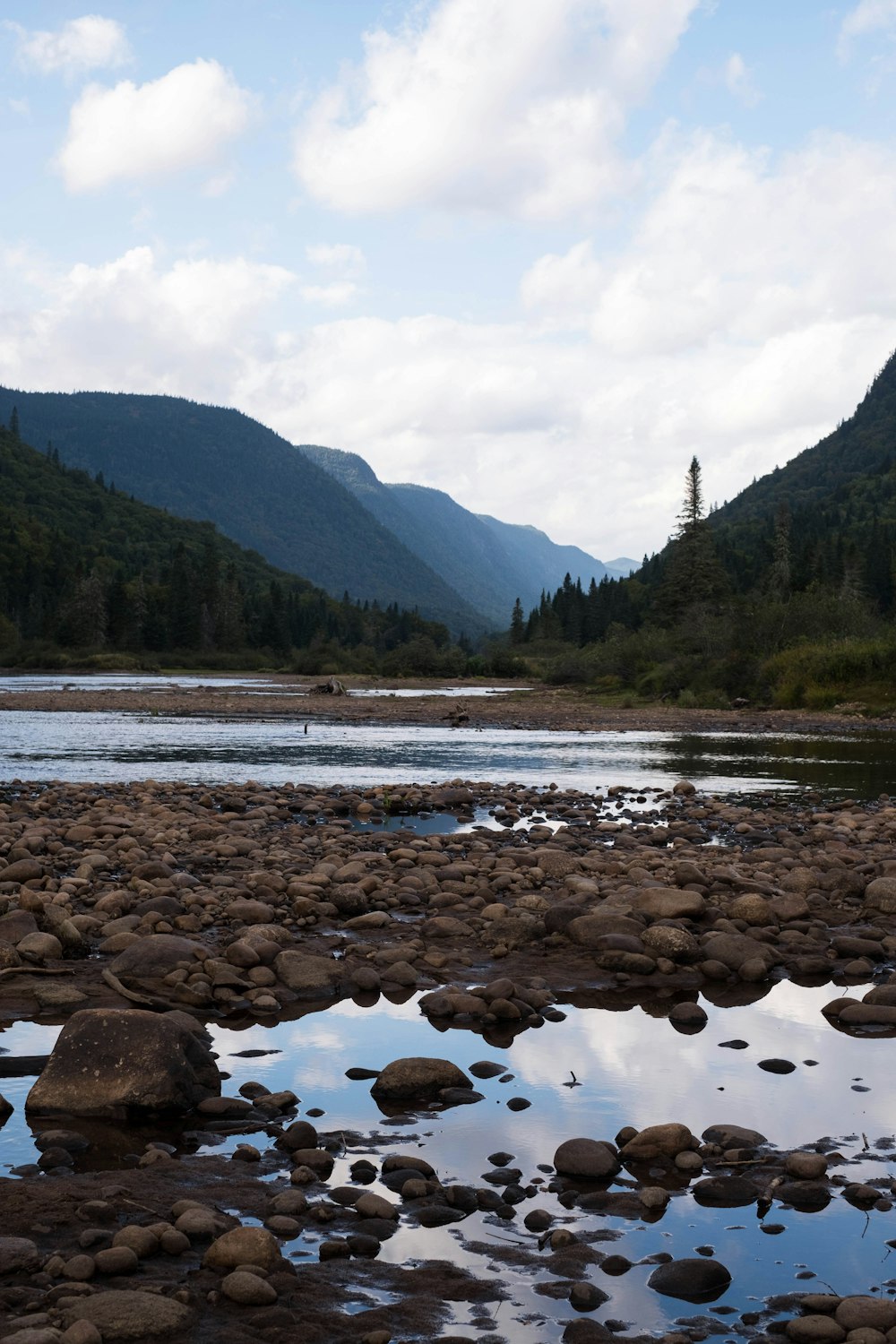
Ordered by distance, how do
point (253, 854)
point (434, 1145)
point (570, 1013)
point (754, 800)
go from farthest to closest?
point (754, 800), point (253, 854), point (570, 1013), point (434, 1145)

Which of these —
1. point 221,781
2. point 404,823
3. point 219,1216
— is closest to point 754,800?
point 404,823

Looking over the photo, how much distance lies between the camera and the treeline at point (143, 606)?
4764 inches

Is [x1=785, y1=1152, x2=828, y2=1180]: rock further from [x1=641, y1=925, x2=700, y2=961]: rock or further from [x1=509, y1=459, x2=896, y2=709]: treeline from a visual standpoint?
[x1=509, y1=459, x2=896, y2=709]: treeline

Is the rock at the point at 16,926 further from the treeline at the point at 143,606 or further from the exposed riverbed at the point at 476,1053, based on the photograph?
the treeline at the point at 143,606

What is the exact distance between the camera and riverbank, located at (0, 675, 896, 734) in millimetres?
43094

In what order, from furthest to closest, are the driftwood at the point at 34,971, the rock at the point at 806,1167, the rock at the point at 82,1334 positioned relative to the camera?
1. the driftwood at the point at 34,971
2. the rock at the point at 806,1167
3. the rock at the point at 82,1334

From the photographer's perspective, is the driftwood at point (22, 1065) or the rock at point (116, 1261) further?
the driftwood at point (22, 1065)

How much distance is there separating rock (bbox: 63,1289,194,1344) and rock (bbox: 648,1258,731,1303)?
182 centimetres

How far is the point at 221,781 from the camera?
22.3 metres

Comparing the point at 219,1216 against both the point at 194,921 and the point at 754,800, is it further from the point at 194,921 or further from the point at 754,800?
the point at 754,800

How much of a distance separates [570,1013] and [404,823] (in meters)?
9.21

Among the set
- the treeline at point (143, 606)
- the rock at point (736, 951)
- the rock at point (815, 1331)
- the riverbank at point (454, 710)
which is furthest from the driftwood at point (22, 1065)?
the treeline at point (143, 606)

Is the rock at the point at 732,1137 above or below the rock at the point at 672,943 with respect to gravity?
below

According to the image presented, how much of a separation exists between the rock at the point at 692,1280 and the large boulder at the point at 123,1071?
9.36ft
